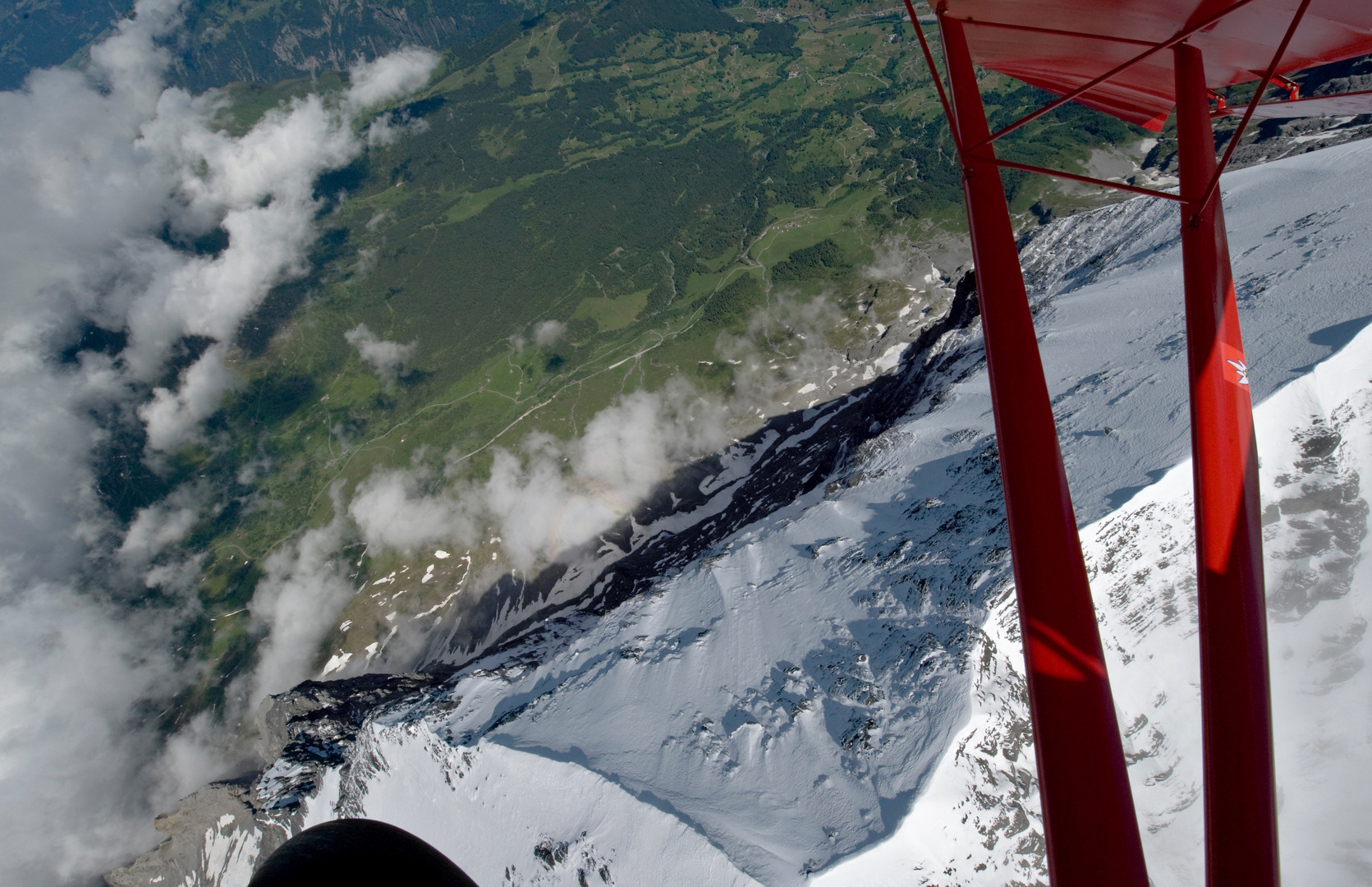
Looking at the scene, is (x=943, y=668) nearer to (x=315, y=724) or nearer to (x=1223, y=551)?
(x=1223, y=551)

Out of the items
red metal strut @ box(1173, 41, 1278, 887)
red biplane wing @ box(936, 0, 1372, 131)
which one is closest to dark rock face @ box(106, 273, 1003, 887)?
red metal strut @ box(1173, 41, 1278, 887)

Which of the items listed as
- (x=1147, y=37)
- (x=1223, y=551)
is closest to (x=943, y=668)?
(x=1223, y=551)

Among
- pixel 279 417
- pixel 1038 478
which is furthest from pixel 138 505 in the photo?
pixel 1038 478

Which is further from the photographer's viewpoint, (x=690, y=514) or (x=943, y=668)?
(x=690, y=514)

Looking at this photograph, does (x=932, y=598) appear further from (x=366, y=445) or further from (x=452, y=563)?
(x=366, y=445)

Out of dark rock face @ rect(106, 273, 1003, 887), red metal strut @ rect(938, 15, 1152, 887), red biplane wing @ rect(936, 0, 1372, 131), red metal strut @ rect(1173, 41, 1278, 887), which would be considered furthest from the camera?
dark rock face @ rect(106, 273, 1003, 887)

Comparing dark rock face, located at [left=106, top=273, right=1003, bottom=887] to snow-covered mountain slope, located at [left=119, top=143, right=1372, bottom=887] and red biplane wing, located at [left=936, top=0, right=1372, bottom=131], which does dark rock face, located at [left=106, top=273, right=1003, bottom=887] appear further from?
red biplane wing, located at [left=936, top=0, right=1372, bottom=131]
